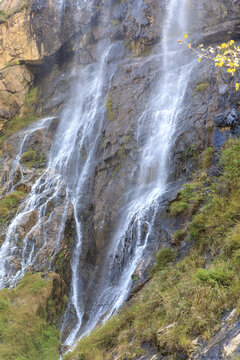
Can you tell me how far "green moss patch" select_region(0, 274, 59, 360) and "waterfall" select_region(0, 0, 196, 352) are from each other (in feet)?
2.60

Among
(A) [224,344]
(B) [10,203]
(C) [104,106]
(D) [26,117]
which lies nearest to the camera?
(A) [224,344]

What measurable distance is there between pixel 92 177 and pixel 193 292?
11438 mm

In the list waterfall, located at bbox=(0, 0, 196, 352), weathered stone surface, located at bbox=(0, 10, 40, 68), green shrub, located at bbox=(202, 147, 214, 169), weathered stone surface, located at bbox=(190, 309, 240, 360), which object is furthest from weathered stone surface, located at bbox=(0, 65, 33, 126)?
weathered stone surface, located at bbox=(190, 309, 240, 360)

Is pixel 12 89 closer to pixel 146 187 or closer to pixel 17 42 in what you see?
pixel 17 42

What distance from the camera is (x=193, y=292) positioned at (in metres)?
5.38

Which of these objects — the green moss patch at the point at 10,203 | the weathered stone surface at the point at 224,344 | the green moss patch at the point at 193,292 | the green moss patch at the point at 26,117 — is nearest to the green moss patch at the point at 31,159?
the green moss patch at the point at 10,203

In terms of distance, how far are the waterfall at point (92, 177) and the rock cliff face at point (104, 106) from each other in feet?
0.69

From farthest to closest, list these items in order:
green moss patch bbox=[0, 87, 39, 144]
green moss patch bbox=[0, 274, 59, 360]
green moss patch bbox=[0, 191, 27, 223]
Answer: green moss patch bbox=[0, 87, 39, 144]
green moss patch bbox=[0, 191, 27, 223]
green moss patch bbox=[0, 274, 59, 360]

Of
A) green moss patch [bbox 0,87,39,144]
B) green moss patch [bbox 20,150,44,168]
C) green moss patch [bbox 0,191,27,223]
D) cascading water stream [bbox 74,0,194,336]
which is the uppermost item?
green moss patch [bbox 0,87,39,144]

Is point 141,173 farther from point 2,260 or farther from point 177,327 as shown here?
point 177,327

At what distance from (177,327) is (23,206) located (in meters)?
12.1

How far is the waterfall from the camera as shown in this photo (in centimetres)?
1124

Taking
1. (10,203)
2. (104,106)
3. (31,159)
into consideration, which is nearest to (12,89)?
(31,159)

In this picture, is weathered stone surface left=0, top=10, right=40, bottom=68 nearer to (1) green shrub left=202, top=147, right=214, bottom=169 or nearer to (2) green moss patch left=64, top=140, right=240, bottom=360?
(1) green shrub left=202, top=147, right=214, bottom=169
